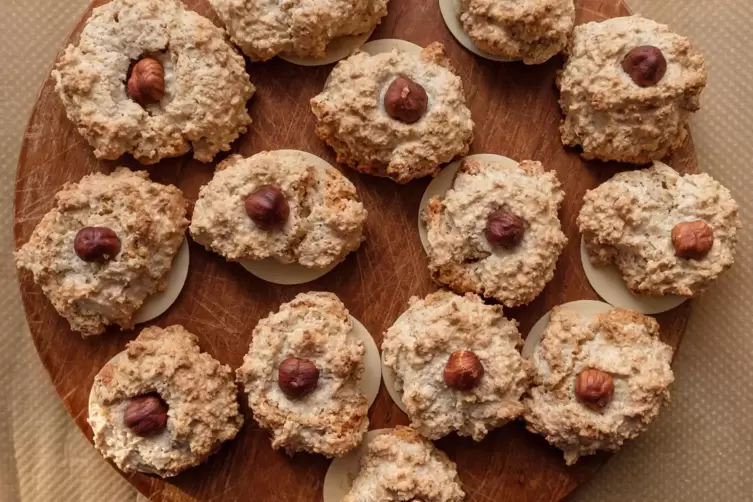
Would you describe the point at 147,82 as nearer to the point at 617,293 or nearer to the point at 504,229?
the point at 504,229

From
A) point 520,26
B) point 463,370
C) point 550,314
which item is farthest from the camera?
point 550,314

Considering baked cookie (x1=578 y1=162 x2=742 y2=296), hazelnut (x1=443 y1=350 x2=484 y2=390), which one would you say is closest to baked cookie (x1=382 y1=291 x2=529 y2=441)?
hazelnut (x1=443 y1=350 x2=484 y2=390)

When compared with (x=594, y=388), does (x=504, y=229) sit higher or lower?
higher

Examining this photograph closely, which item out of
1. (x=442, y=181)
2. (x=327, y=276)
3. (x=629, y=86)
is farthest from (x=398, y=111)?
(x=629, y=86)

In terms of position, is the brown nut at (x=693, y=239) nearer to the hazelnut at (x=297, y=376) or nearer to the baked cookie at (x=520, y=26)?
the baked cookie at (x=520, y=26)

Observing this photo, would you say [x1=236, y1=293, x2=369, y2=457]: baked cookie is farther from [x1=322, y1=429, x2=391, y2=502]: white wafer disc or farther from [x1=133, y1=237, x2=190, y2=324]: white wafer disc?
[x1=133, y1=237, x2=190, y2=324]: white wafer disc

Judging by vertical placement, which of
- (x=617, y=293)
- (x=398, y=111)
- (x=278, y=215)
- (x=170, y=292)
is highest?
(x=398, y=111)

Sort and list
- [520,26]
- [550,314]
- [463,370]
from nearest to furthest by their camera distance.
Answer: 1. [463,370]
2. [520,26]
3. [550,314]
